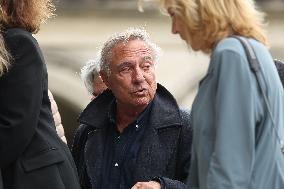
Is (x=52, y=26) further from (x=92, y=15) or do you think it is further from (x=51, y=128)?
(x=51, y=128)

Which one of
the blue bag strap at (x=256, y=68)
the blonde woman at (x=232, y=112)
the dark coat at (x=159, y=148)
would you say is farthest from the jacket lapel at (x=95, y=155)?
the blue bag strap at (x=256, y=68)

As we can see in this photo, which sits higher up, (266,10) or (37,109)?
(37,109)

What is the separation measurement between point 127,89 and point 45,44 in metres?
12.3

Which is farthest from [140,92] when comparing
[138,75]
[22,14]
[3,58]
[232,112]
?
[232,112]

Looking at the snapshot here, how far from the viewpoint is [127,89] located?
225 inches

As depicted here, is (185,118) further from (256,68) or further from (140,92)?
(256,68)

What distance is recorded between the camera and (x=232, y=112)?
13.6 ft

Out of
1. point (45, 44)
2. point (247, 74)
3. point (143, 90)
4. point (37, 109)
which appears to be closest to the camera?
point (247, 74)

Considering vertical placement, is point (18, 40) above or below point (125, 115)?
above

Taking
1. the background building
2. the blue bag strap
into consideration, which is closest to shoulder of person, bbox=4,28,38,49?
the blue bag strap

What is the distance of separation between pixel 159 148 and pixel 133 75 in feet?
1.36

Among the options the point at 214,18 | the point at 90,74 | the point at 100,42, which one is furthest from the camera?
the point at 100,42

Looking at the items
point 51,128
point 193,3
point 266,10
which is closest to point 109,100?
point 51,128

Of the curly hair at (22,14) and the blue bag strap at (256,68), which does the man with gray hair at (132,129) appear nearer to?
the curly hair at (22,14)
